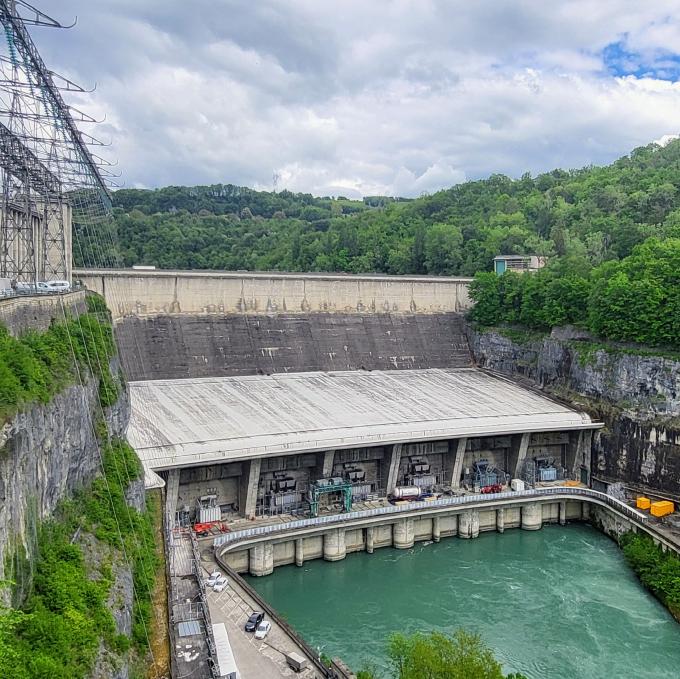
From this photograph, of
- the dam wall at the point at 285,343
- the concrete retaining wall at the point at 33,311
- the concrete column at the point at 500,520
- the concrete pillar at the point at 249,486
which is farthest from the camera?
the dam wall at the point at 285,343

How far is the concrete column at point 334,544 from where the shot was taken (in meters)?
32.1

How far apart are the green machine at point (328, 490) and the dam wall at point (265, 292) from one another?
15.4 metres

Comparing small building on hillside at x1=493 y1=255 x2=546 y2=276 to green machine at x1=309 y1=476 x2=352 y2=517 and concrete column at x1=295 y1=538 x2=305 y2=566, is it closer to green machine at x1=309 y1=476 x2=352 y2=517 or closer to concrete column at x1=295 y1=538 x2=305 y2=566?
green machine at x1=309 y1=476 x2=352 y2=517

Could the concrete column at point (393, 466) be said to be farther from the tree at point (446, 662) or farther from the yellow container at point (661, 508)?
the tree at point (446, 662)

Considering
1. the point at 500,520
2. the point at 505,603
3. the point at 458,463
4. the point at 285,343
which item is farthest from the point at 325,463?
the point at 285,343

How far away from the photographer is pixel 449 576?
102 feet

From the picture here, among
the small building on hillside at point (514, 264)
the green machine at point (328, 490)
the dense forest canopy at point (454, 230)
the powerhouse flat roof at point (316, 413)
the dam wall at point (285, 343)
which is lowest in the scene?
the green machine at point (328, 490)

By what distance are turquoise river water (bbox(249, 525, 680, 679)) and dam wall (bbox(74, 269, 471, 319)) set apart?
19.3 metres

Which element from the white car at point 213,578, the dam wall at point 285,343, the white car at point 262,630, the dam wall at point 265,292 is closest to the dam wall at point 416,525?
the white car at point 213,578

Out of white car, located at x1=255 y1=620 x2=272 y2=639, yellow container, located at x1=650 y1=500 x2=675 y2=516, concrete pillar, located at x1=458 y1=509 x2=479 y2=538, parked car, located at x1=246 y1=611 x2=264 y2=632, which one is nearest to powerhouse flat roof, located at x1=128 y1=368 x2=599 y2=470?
concrete pillar, located at x1=458 y1=509 x2=479 y2=538

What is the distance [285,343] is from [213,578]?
21098 mm

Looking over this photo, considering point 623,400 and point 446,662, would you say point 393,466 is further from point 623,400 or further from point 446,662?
point 446,662

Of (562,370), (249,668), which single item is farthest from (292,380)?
(249,668)

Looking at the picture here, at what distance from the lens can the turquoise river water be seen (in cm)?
2445
